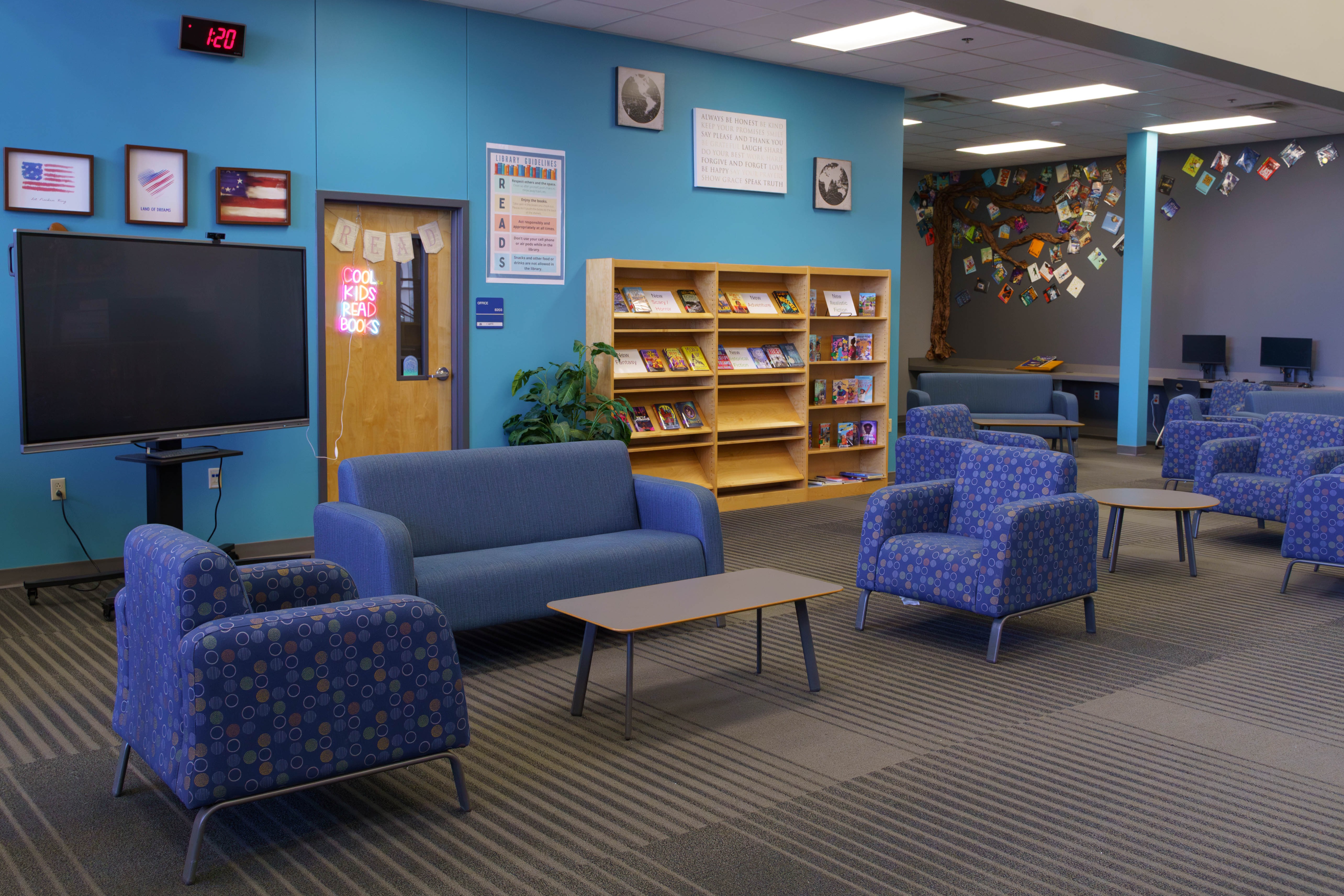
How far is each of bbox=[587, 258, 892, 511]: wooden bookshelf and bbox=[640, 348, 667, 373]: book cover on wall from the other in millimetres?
71

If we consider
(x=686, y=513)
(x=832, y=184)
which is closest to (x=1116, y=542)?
(x=686, y=513)

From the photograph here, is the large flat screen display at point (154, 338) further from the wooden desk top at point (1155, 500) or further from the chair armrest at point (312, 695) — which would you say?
the wooden desk top at point (1155, 500)

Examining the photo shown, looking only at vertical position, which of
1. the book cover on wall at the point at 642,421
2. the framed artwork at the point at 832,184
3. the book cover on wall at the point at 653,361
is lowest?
the book cover on wall at the point at 642,421

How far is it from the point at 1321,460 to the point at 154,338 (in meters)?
6.45

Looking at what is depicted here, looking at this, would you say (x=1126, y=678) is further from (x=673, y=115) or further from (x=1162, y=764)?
(x=673, y=115)

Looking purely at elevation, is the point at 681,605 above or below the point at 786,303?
below

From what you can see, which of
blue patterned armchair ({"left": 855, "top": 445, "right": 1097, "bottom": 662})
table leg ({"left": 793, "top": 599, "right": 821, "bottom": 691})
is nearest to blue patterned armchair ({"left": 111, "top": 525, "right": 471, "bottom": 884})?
table leg ({"left": 793, "top": 599, "right": 821, "bottom": 691})

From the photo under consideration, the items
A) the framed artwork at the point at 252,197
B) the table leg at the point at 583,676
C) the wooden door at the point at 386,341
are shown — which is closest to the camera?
the table leg at the point at 583,676

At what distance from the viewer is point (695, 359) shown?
8125 millimetres

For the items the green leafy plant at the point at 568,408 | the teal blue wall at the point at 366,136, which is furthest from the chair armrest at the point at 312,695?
the green leafy plant at the point at 568,408

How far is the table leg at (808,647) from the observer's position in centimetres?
417

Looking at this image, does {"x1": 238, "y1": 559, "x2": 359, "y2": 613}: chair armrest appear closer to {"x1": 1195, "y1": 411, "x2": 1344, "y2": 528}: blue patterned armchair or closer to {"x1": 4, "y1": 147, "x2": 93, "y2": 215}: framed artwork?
{"x1": 4, "y1": 147, "x2": 93, "y2": 215}: framed artwork

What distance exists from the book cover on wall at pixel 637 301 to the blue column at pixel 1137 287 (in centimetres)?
626

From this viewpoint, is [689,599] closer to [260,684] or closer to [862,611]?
[862,611]
